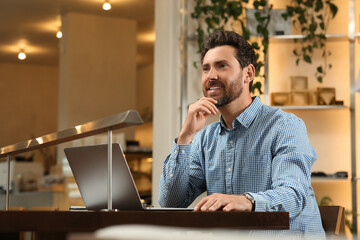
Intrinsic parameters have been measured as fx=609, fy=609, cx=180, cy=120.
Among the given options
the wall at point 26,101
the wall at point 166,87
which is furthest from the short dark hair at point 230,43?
the wall at point 26,101

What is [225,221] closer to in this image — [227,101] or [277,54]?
[227,101]

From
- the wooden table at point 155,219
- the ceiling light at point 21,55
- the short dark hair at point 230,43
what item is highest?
the ceiling light at point 21,55

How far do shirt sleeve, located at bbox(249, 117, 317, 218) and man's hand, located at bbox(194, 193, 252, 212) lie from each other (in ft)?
0.28

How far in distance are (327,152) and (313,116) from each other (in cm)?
32

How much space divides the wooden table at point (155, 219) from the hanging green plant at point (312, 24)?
3.78 m

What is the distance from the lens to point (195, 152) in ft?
7.46

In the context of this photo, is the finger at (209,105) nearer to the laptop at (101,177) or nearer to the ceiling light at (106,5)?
the laptop at (101,177)

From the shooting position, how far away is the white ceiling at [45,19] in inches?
306

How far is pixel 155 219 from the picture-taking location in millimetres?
1194

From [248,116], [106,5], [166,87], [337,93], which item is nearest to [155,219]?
[248,116]

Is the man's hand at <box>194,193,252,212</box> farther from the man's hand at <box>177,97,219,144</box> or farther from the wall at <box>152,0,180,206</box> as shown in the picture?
the wall at <box>152,0,180,206</box>

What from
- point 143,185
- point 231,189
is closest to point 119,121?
point 231,189

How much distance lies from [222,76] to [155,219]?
104 centimetres

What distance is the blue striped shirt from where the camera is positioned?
1.86m
